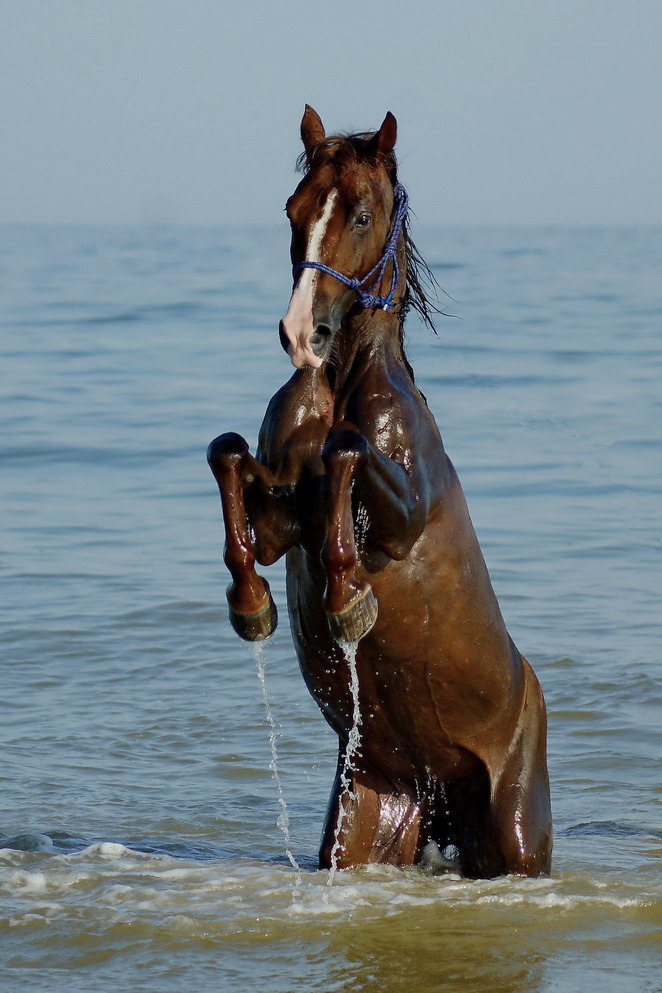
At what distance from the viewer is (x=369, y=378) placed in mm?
4391

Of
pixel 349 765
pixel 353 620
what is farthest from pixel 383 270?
pixel 349 765

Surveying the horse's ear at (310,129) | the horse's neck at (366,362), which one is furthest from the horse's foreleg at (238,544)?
the horse's ear at (310,129)

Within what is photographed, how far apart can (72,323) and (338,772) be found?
23.2m

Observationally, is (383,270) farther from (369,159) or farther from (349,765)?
(349,765)

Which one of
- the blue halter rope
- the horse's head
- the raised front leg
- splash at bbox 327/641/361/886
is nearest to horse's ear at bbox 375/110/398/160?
the horse's head

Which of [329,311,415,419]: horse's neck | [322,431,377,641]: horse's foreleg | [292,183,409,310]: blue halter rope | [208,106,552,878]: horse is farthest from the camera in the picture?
[329,311,415,419]: horse's neck

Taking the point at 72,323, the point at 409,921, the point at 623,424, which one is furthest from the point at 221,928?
the point at 72,323

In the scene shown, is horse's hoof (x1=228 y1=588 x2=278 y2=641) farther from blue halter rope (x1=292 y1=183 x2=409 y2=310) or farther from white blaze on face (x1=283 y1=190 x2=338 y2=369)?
blue halter rope (x1=292 y1=183 x2=409 y2=310)

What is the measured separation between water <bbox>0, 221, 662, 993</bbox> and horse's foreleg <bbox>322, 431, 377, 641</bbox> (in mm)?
1037

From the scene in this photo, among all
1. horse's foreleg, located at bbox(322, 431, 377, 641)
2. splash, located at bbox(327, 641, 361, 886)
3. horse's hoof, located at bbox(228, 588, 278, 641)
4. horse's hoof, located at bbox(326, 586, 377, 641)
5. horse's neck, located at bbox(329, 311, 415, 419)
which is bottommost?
splash, located at bbox(327, 641, 361, 886)

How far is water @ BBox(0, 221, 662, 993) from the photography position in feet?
14.5

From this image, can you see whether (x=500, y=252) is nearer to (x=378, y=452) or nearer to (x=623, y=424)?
(x=623, y=424)

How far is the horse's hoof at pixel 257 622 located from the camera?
4.25 m

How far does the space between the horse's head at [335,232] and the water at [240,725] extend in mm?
1771
